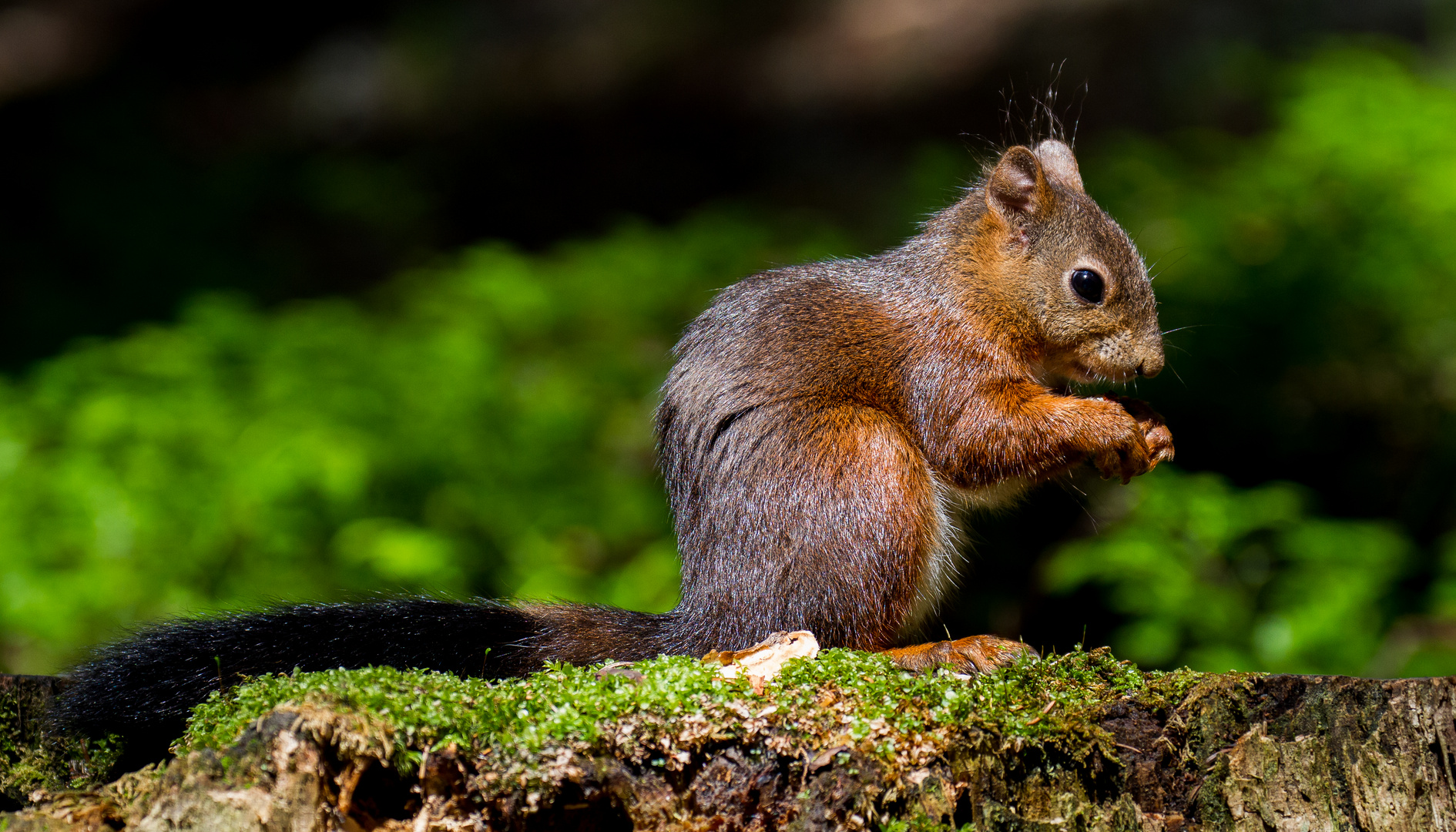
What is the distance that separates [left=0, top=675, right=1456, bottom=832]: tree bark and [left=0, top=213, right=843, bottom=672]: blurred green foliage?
236 cm

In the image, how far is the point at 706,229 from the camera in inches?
358

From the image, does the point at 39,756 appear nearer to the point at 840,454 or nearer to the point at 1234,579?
the point at 840,454

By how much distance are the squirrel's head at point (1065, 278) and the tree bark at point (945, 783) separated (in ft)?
4.53

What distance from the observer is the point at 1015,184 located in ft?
11.8

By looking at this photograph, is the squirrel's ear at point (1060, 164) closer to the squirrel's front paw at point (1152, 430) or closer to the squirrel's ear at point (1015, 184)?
the squirrel's ear at point (1015, 184)

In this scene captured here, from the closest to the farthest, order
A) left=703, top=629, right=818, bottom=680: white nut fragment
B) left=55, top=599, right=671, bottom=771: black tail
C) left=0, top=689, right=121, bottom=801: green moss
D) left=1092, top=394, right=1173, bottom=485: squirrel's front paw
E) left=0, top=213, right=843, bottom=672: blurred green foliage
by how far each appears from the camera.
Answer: left=703, top=629, right=818, bottom=680: white nut fragment, left=55, top=599, right=671, bottom=771: black tail, left=0, top=689, right=121, bottom=801: green moss, left=1092, top=394, right=1173, bottom=485: squirrel's front paw, left=0, top=213, right=843, bottom=672: blurred green foliage

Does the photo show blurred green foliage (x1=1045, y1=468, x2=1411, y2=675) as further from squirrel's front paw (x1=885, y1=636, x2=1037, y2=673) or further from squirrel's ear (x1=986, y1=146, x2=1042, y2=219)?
squirrel's front paw (x1=885, y1=636, x2=1037, y2=673)

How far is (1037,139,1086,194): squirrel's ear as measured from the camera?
3922mm

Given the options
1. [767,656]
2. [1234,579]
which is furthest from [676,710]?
[1234,579]

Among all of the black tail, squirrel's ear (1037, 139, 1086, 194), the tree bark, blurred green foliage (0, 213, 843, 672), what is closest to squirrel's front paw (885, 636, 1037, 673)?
the tree bark

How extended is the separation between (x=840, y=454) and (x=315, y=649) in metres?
1.40

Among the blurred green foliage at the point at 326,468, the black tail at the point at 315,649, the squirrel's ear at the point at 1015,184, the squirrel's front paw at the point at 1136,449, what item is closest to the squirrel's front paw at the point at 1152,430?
the squirrel's front paw at the point at 1136,449

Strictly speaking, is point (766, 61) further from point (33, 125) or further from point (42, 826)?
point (42, 826)

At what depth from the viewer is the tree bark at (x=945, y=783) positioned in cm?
195
